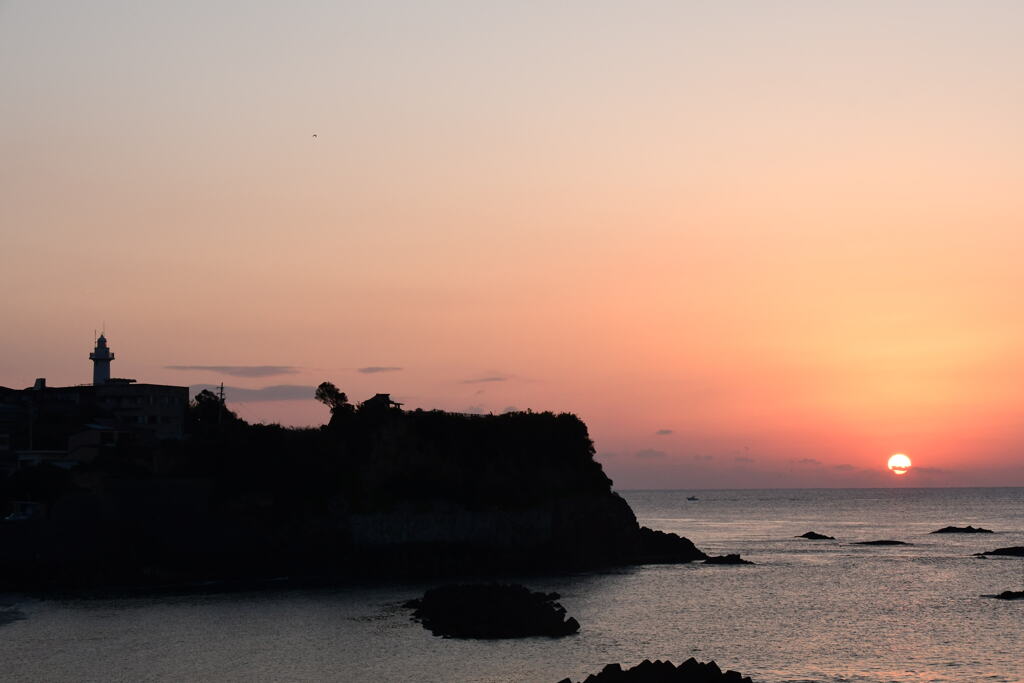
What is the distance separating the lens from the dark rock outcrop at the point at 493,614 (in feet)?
176

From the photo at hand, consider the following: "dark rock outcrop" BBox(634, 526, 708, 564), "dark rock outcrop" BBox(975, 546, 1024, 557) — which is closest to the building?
A: "dark rock outcrop" BBox(634, 526, 708, 564)

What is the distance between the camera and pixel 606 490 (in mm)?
105500

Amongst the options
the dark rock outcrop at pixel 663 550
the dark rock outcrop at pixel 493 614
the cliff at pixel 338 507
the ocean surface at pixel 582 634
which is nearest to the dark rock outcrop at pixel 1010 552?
the ocean surface at pixel 582 634

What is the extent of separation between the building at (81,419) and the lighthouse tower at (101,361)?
376 inches

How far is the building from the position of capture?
3841 inches

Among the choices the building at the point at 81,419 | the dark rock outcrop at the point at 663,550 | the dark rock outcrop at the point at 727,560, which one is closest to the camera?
the building at the point at 81,419

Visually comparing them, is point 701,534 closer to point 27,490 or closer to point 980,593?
point 980,593

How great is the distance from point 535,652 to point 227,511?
41.5 metres

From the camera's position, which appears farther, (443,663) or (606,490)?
(606,490)

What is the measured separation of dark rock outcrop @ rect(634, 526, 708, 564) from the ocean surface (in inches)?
488

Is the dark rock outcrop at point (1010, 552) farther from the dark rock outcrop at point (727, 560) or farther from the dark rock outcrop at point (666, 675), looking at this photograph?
the dark rock outcrop at point (666, 675)

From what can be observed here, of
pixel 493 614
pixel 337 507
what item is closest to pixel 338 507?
pixel 337 507

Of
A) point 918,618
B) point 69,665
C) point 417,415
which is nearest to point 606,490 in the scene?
point 417,415

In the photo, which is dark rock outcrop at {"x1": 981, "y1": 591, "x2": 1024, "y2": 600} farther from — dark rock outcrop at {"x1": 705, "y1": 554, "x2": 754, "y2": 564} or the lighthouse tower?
the lighthouse tower
